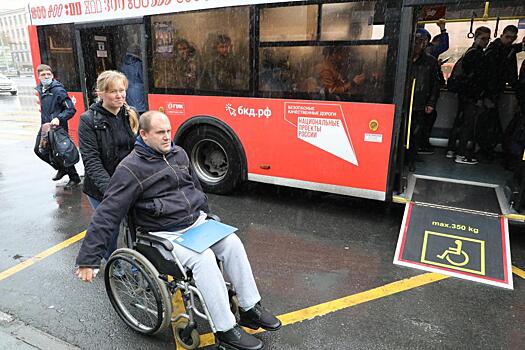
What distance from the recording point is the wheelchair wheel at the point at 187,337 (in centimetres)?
237

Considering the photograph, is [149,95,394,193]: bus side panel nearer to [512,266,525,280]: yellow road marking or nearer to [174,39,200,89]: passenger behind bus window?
[174,39,200,89]: passenger behind bus window

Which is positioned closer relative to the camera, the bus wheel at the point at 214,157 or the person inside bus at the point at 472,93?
the bus wheel at the point at 214,157

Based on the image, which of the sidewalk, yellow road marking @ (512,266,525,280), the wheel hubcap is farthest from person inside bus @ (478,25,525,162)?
the sidewalk

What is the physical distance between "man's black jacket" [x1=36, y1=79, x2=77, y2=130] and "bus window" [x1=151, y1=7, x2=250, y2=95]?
1153 mm

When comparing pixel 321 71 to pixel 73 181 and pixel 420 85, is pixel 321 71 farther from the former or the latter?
pixel 73 181

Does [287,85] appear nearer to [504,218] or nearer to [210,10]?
[210,10]

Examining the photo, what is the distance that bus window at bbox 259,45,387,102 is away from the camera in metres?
3.94

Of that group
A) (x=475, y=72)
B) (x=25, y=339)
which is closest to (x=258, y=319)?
(x=25, y=339)

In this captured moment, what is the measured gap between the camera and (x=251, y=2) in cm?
441

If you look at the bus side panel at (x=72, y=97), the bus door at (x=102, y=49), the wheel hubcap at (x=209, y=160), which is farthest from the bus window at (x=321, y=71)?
the bus side panel at (x=72, y=97)

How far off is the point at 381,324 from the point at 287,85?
276 cm

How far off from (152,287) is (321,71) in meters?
2.92

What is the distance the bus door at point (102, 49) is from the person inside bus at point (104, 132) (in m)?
3.26

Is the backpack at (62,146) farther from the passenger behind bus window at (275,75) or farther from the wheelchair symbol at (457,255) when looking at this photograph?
the wheelchair symbol at (457,255)
